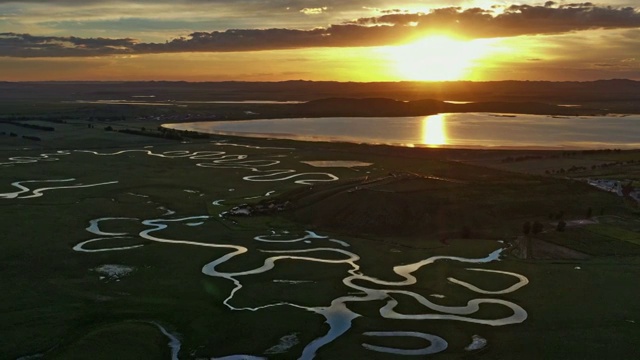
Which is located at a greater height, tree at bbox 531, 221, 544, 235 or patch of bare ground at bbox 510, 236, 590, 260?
tree at bbox 531, 221, 544, 235

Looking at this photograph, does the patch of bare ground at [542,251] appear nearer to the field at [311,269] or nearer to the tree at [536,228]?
the field at [311,269]

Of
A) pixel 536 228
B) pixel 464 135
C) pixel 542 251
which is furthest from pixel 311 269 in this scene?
pixel 464 135

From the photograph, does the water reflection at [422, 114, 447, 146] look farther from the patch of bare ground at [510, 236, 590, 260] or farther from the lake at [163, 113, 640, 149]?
the patch of bare ground at [510, 236, 590, 260]

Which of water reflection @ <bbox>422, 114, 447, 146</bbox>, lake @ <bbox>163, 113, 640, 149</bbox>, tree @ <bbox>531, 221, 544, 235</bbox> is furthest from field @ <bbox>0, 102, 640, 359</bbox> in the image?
lake @ <bbox>163, 113, 640, 149</bbox>

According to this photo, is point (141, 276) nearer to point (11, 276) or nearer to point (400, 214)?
point (11, 276)

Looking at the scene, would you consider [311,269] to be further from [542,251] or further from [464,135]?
[464,135]

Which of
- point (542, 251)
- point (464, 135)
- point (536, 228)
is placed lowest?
point (542, 251)

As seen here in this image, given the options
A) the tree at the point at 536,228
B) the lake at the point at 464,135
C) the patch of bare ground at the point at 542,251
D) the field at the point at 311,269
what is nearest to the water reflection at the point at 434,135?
the lake at the point at 464,135

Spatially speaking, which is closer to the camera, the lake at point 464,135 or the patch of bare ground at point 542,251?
the patch of bare ground at point 542,251
